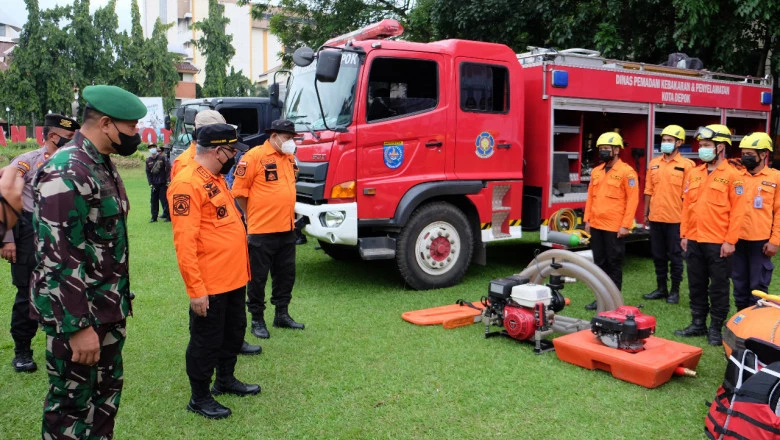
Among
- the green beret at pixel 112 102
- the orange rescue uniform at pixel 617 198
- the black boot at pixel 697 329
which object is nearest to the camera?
the green beret at pixel 112 102

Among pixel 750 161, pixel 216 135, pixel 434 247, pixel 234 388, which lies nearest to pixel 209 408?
pixel 234 388

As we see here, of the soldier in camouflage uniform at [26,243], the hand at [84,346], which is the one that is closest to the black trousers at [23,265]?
the soldier in camouflage uniform at [26,243]

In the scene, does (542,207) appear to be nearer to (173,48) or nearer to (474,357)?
(474,357)

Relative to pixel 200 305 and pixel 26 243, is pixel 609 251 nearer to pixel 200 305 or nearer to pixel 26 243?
pixel 200 305

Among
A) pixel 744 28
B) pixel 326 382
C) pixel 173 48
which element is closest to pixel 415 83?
pixel 326 382

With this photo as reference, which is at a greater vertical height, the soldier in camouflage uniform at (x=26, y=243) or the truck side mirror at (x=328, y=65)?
the truck side mirror at (x=328, y=65)

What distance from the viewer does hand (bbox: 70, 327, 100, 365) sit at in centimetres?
251

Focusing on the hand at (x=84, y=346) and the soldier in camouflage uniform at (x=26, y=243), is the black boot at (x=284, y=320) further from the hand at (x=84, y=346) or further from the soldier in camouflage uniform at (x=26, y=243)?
the hand at (x=84, y=346)

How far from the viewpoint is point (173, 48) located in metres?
59.2

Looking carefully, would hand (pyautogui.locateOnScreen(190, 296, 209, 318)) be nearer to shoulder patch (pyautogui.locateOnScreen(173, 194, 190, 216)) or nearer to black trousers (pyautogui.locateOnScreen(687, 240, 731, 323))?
shoulder patch (pyautogui.locateOnScreen(173, 194, 190, 216))

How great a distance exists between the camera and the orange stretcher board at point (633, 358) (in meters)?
4.08

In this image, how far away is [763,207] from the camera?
4.96 meters

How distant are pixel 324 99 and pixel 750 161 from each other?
425 centimetres

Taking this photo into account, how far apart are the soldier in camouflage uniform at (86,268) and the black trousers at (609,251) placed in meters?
5.06
